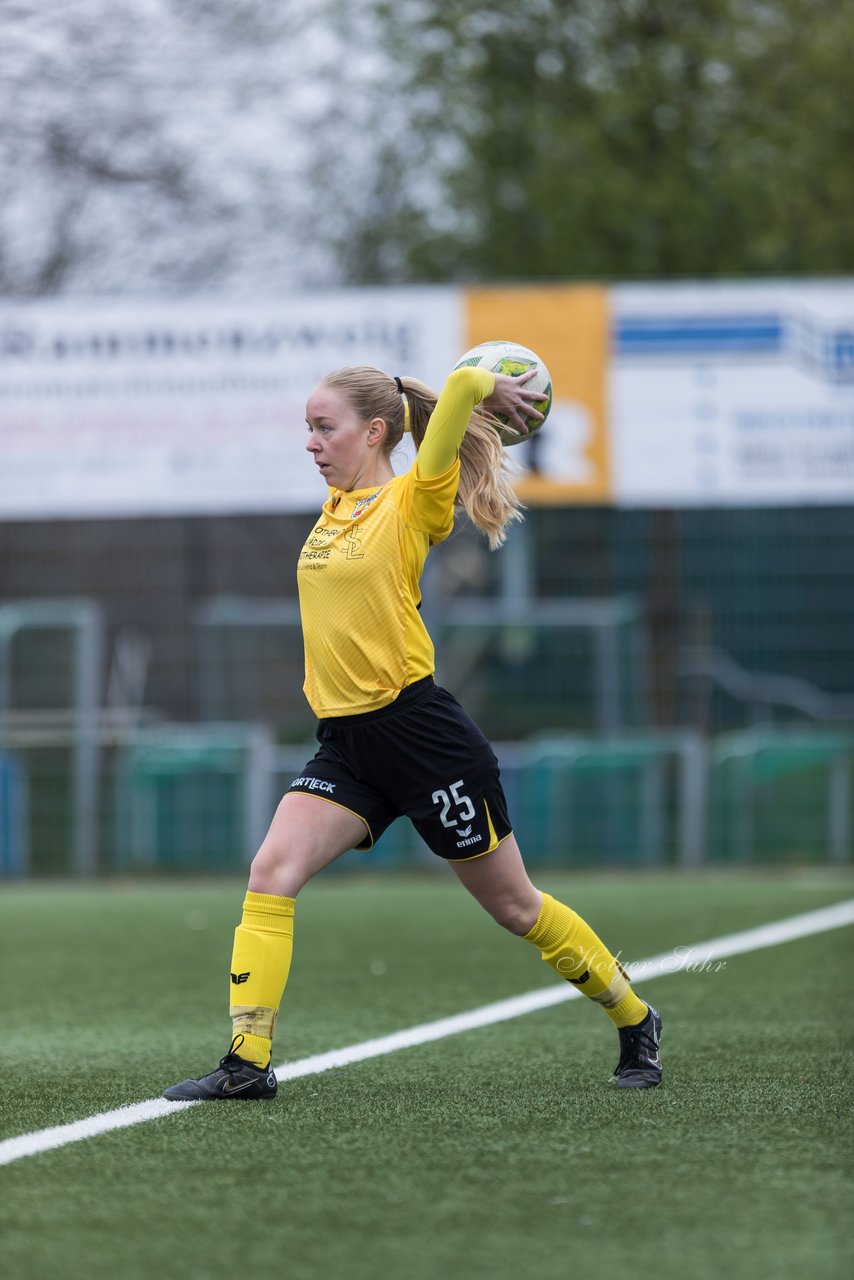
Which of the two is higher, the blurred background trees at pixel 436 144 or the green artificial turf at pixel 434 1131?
the blurred background trees at pixel 436 144

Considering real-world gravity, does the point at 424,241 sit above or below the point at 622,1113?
above

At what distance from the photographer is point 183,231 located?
20000 mm

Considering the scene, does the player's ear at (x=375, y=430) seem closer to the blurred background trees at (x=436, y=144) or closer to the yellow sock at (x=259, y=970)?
the yellow sock at (x=259, y=970)

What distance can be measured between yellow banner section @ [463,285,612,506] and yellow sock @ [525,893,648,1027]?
762 centimetres

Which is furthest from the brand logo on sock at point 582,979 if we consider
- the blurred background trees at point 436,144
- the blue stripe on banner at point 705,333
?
→ the blurred background trees at point 436,144

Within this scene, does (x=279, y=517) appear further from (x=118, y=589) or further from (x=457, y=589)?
(x=457, y=589)

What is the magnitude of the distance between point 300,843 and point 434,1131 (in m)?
0.86

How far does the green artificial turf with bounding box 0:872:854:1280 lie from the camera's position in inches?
127

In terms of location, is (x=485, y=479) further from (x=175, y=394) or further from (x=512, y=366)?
(x=175, y=394)

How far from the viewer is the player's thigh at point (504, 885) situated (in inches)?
193

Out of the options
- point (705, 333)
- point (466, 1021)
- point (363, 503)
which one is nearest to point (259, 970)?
point (363, 503)

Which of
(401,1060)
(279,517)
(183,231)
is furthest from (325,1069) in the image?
(183,231)

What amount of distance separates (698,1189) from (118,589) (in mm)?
10966

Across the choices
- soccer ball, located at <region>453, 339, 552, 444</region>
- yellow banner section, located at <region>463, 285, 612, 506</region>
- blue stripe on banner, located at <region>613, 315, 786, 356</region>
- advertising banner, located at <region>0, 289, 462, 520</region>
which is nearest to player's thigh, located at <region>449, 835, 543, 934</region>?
soccer ball, located at <region>453, 339, 552, 444</region>
